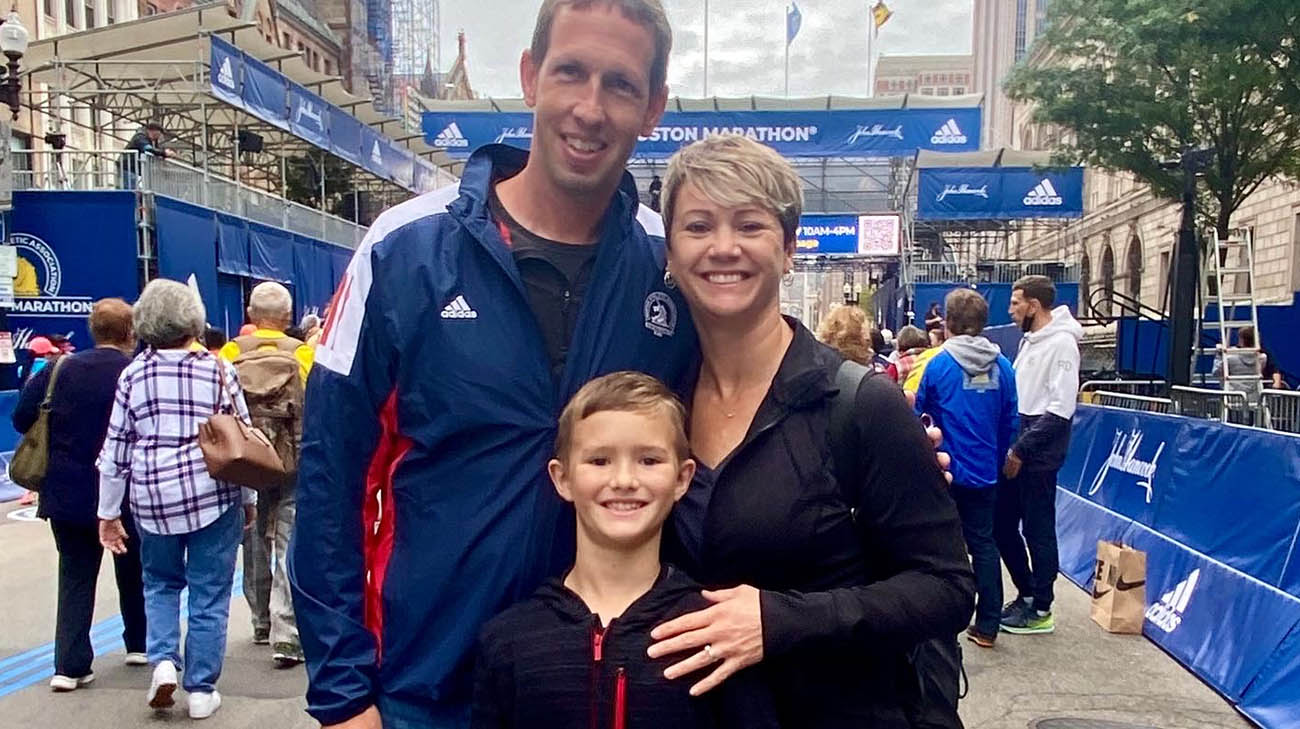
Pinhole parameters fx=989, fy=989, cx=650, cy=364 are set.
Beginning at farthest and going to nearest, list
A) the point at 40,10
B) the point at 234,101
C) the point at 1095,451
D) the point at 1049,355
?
the point at 40,10
the point at 234,101
the point at 1095,451
the point at 1049,355

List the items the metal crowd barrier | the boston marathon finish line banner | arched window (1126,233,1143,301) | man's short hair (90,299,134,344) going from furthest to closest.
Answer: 1. arched window (1126,233,1143,301)
2. the boston marathon finish line banner
3. the metal crowd barrier
4. man's short hair (90,299,134,344)

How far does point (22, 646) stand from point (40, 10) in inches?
1329

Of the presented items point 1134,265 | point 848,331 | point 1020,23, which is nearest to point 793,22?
point 1134,265

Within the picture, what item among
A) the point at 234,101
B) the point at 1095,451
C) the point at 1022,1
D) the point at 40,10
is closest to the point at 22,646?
the point at 1095,451

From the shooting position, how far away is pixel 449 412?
6.06 ft

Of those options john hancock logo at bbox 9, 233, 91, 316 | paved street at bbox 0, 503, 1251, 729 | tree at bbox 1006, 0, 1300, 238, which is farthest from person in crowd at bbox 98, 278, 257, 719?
tree at bbox 1006, 0, 1300, 238

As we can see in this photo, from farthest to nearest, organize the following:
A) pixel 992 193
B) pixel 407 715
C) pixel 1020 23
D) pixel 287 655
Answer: pixel 1020 23
pixel 992 193
pixel 287 655
pixel 407 715

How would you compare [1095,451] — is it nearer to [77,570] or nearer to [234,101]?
[77,570]

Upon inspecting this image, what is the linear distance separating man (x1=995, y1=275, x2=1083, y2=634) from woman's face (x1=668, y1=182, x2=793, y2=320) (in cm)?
454

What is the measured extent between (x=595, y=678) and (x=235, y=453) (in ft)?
10.8

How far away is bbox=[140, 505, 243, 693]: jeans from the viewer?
15.1ft

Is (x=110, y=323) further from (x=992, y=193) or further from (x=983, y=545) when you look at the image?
(x=992, y=193)

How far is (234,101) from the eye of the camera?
62.0 feet

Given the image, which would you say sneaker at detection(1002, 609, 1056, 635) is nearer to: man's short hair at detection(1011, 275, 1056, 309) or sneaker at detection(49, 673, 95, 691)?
man's short hair at detection(1011, 275, 1056, 309)
